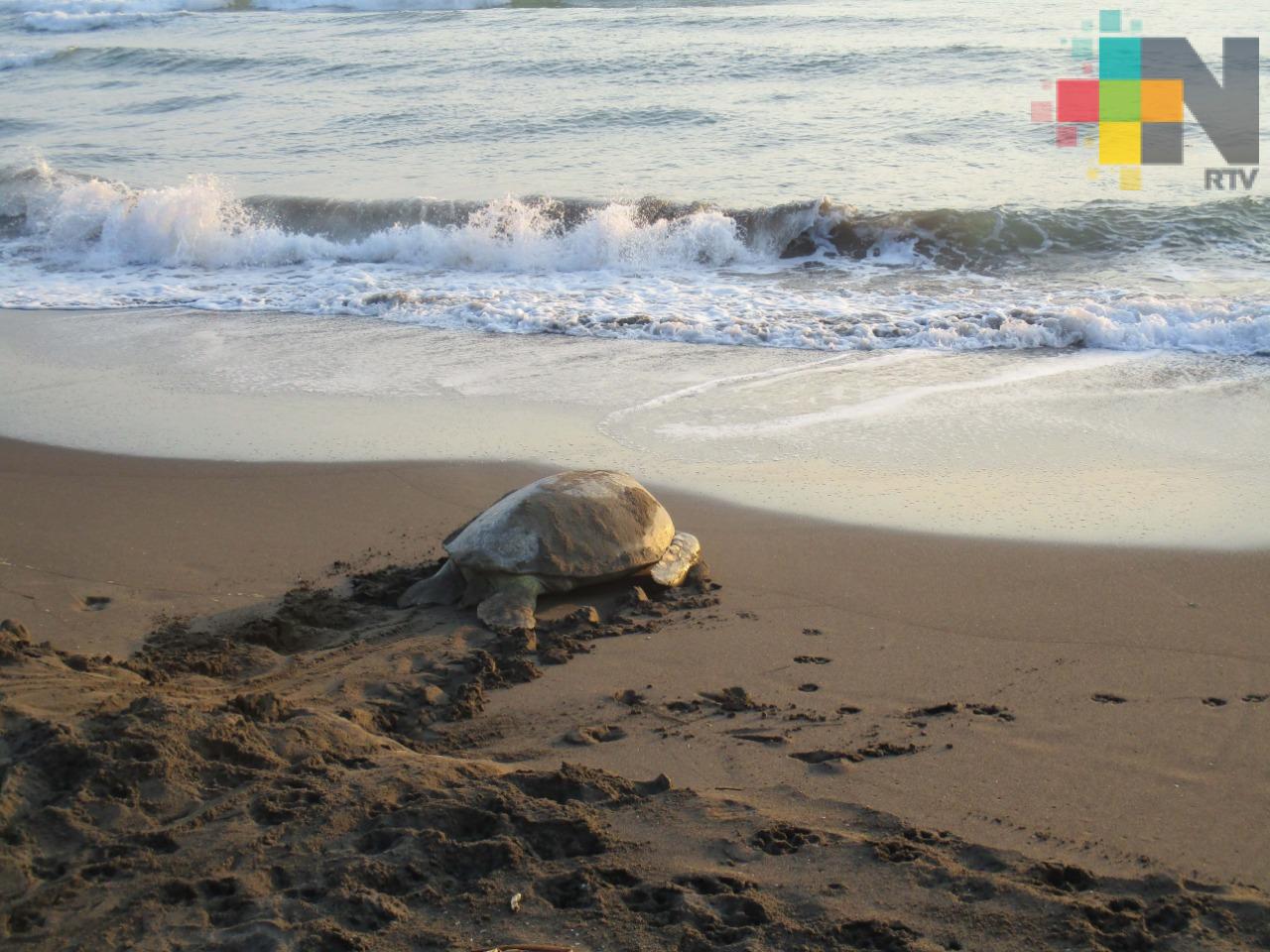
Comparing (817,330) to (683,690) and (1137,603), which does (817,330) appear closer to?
(1137,603)

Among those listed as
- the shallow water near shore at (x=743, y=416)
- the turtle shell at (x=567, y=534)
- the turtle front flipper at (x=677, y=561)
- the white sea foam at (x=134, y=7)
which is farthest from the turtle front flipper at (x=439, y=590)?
the white sea foam at (x=134, y=7)

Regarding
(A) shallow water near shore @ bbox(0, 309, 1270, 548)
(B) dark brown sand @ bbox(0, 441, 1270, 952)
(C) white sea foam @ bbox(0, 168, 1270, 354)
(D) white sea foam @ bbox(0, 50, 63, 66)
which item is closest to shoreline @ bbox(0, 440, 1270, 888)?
(B) dark brown sand @ bbox(0, 441, 1270, 952)

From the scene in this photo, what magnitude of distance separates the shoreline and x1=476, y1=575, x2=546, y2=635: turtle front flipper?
242 mm

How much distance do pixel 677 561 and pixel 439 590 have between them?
2.95 feet

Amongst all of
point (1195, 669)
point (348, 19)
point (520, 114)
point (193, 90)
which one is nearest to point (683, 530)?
point (1195, 669)

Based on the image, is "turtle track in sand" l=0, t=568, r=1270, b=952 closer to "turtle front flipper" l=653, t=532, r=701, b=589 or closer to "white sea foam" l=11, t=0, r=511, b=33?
"turtle front flipper" l=653, t=532, r=701, b=589

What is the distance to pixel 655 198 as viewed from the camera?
10.8m

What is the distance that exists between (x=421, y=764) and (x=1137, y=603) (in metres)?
2.65

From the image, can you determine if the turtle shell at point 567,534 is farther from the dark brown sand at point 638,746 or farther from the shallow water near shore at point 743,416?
the shallow water near shore at point 743,416

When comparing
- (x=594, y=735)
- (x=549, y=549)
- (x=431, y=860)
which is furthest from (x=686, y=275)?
(x=431, y=860)

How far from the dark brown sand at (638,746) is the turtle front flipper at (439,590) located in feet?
0.36

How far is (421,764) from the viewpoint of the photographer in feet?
9.38

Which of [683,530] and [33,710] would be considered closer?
[33,710]

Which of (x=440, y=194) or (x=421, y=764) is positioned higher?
(x=440, y=194)
